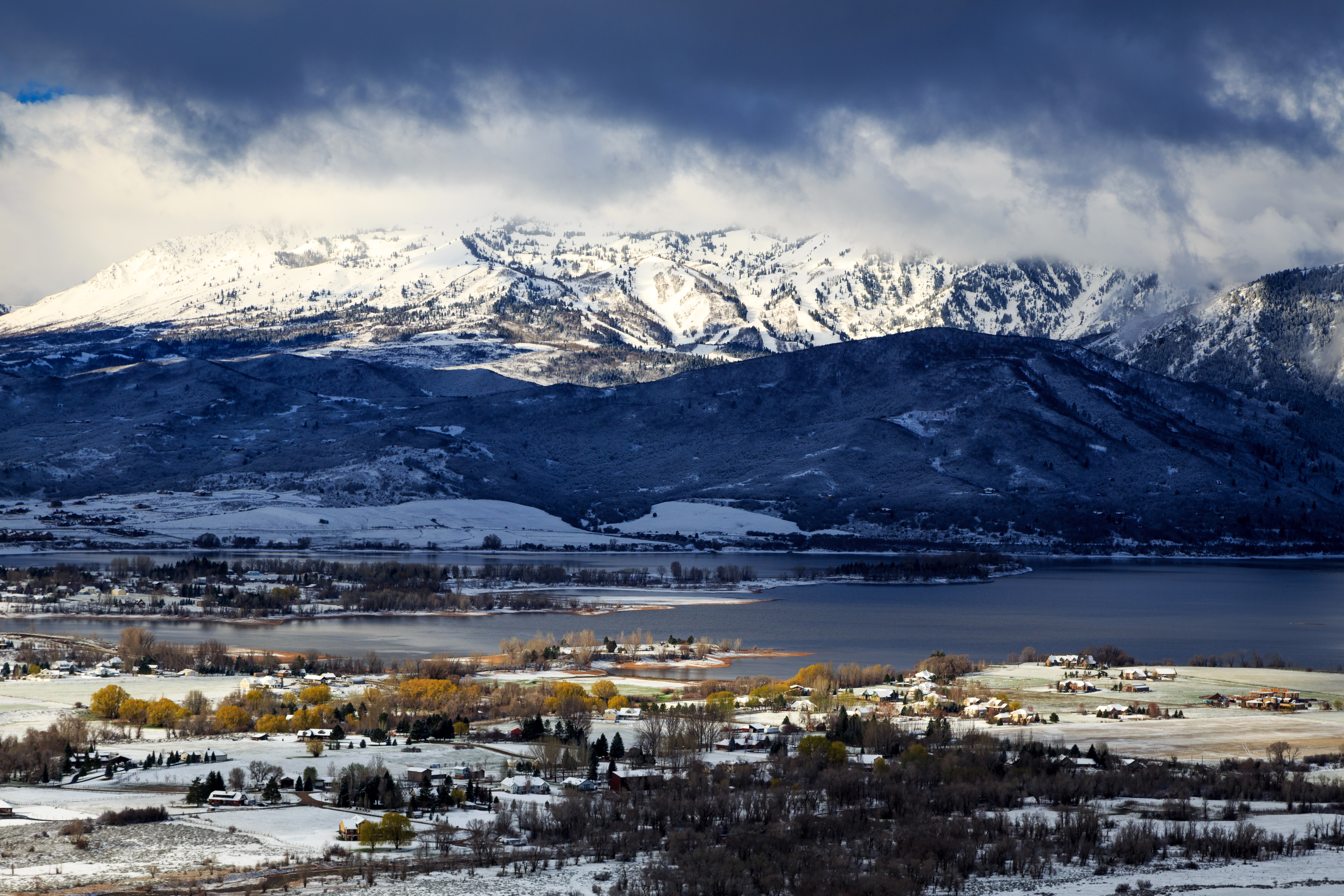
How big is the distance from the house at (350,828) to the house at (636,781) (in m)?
9.68

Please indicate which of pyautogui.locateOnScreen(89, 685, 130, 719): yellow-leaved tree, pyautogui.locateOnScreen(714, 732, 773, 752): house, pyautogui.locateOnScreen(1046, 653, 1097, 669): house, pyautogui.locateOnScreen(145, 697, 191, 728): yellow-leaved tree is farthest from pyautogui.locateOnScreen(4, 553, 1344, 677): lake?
pyautogui.locateOnScreen(145, 697, 191, 728): yellow-leaved tree

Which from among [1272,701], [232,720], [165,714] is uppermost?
[165,714]

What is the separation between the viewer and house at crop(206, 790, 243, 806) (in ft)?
156

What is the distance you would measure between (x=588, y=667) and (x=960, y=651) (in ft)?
90.8

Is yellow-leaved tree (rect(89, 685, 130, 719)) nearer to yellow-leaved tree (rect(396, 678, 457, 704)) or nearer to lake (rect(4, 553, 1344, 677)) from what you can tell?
yellow-leaved tree (rect(396, 678, 457, 704))

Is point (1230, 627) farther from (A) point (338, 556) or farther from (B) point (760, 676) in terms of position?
(A) point (338, 556)

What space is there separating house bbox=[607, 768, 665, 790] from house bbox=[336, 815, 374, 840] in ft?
31.8

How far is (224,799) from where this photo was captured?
47594 millimetres

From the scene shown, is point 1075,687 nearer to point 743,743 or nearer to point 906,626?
point 743,743

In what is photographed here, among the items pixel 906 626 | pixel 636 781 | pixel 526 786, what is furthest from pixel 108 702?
pixel 906 626

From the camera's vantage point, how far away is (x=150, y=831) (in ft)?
142

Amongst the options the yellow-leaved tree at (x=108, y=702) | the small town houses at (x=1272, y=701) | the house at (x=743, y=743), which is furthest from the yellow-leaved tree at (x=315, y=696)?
the small town houses at (x=1272, y=701)

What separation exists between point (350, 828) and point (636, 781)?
39.1 ft

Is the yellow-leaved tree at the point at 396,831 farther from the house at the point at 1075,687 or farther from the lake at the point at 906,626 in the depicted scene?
the lake at the point at 906,626
